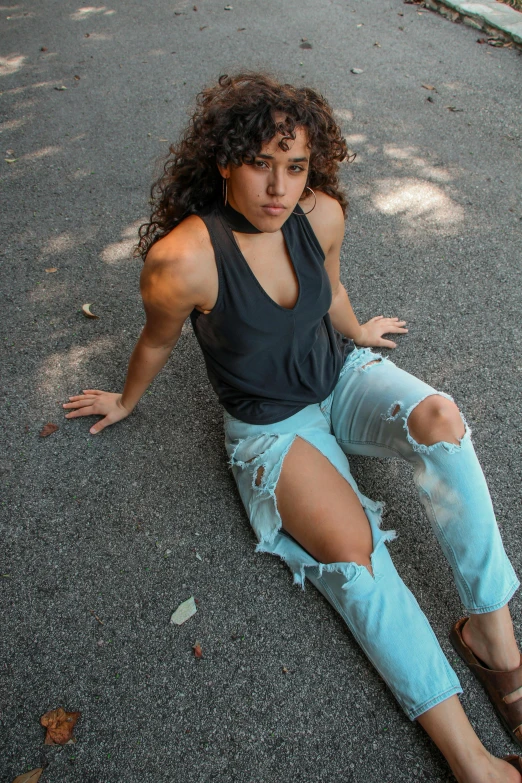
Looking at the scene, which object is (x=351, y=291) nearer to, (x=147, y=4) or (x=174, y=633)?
(x=174, y=633)

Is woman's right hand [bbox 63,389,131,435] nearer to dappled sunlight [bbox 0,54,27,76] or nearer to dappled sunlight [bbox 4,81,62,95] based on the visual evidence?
dappled sunlight [bbox 4,81,62,95]

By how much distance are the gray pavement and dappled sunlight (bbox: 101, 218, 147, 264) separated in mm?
16

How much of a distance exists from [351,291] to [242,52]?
3546mm

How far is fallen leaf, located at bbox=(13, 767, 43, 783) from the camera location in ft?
5.57

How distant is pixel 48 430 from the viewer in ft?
8.45

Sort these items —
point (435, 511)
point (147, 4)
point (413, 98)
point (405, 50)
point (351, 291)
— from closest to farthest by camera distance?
point (435, 511) → point (351, 291) → point (413, 98) → point (405, 50) → point (147, 4)

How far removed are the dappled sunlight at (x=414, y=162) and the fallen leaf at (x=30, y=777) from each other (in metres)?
3.73

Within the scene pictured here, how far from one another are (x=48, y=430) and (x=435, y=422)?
5.26ft

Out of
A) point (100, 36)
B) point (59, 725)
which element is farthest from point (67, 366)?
point (100, 36)

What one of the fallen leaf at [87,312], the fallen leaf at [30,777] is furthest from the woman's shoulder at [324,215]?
the fallen leaf at [30,777]

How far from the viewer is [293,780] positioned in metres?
1.69

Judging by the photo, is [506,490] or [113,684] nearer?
[113,684]

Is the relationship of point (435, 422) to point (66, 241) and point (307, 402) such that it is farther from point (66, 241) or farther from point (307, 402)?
point (66, 241)

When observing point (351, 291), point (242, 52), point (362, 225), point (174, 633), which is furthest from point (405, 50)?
point (174, 633)
